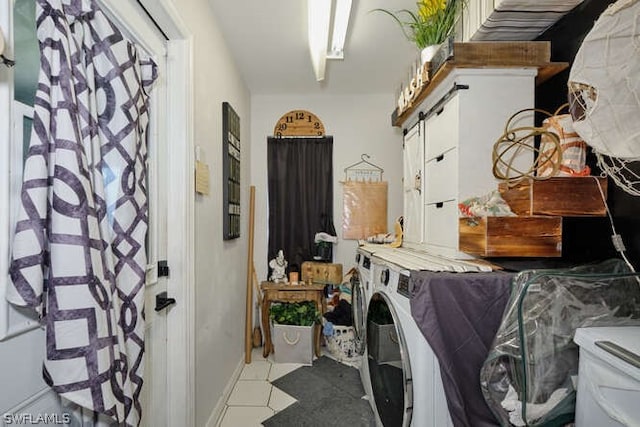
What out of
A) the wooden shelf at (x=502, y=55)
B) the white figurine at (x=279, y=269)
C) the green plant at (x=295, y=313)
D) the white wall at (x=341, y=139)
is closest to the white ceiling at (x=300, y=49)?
the white wall at (x=341, y=139)

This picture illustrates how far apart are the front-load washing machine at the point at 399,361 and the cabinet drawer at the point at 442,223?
0.35 meters

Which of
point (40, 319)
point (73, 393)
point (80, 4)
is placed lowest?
point (73, 393)

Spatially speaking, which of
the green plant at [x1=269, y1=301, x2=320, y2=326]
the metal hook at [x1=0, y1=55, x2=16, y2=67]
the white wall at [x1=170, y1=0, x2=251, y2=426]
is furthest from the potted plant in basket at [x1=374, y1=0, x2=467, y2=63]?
the green plant at [x1=269, y1=301, x2=320, y2=326]

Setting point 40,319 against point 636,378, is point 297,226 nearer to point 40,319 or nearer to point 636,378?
point 40,319

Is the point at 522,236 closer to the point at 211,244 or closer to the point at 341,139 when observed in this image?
the point at 211,244

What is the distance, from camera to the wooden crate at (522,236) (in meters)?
1.17

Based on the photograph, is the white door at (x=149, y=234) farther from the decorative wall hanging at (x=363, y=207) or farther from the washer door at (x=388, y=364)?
the decorative wall hanging at (x=363, y=207)

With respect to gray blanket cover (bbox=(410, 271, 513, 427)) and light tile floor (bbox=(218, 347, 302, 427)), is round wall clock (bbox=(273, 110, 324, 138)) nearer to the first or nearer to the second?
light tile floor (bbox=(218, 347, 302, 427))

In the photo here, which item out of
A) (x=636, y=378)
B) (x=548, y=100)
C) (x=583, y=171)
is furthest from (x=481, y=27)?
(x=636, y=378)

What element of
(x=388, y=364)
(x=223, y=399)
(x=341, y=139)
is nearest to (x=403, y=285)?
(x=388, y=364)

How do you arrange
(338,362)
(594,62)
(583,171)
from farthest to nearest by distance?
(338,362), (583,171), (594,62)

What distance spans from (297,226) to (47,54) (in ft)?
8.02

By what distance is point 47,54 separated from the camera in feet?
2.23

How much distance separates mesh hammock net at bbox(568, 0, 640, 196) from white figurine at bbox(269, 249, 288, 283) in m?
2.40
